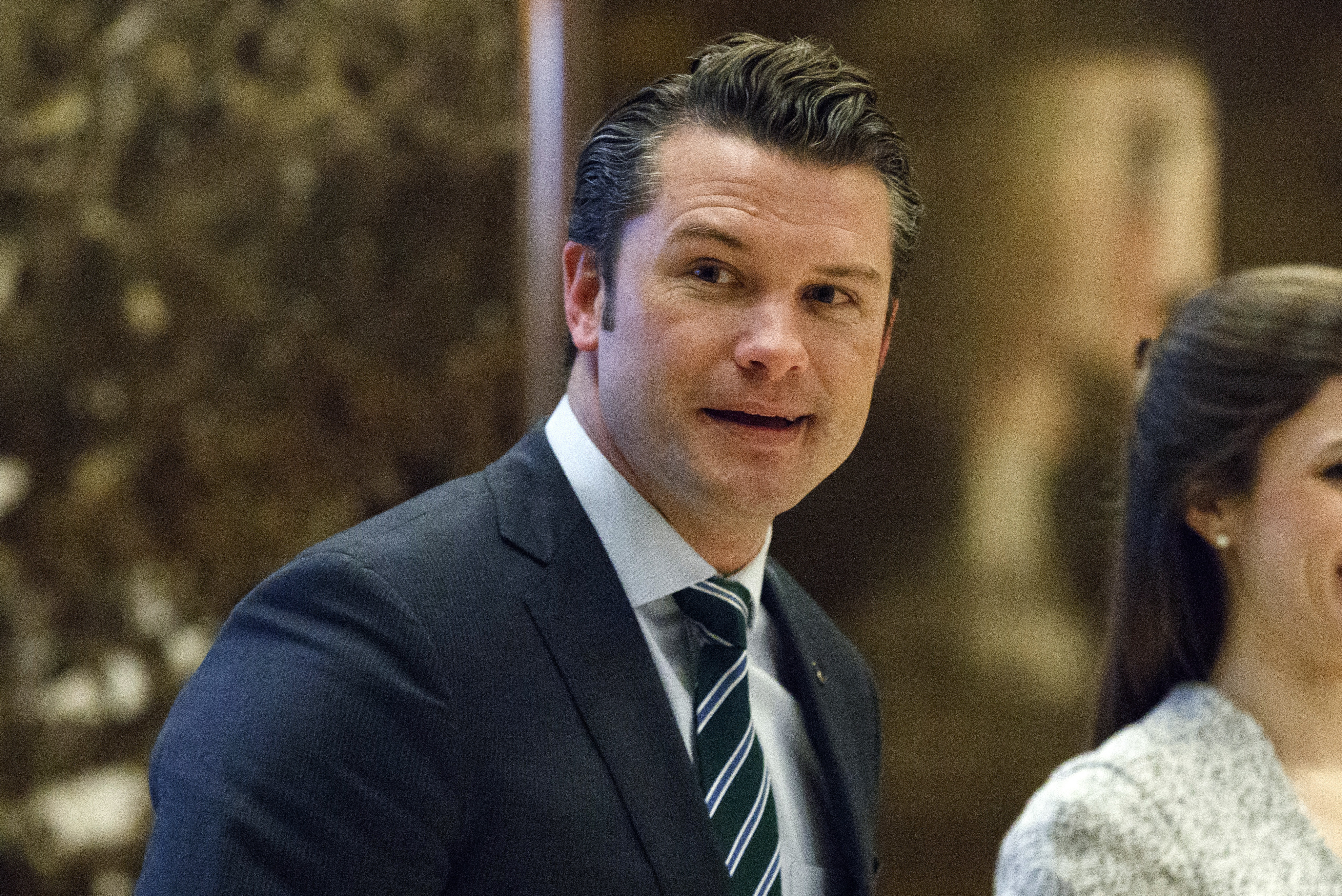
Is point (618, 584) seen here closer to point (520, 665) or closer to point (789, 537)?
point (520, 665)

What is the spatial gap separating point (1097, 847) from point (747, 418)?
27.9 inches

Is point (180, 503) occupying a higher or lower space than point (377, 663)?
lower

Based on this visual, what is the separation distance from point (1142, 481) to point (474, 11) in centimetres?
158

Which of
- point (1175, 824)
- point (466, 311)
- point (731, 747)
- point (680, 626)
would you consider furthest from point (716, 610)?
point (466, 311)

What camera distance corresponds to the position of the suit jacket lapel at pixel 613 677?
135 cm

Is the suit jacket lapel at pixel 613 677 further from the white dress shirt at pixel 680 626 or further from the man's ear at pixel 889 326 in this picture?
the man's ear at pixel 889 326

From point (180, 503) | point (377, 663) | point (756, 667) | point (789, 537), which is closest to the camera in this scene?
point (377, 663)

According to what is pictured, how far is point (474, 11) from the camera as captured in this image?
2672 mm

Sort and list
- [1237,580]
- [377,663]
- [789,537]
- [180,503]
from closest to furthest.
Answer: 1. [377,663]
2. [1237,580]
3. [180,503]
4. [789,537]

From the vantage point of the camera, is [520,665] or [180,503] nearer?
[520,665]

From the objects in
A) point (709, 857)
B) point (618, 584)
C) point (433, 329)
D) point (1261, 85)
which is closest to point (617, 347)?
point (618, 584)

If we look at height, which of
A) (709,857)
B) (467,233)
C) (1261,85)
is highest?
(1261,85)

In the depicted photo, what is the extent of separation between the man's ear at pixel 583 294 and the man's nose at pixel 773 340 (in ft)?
0.66

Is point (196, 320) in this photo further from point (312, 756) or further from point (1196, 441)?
point (1196, 441)
